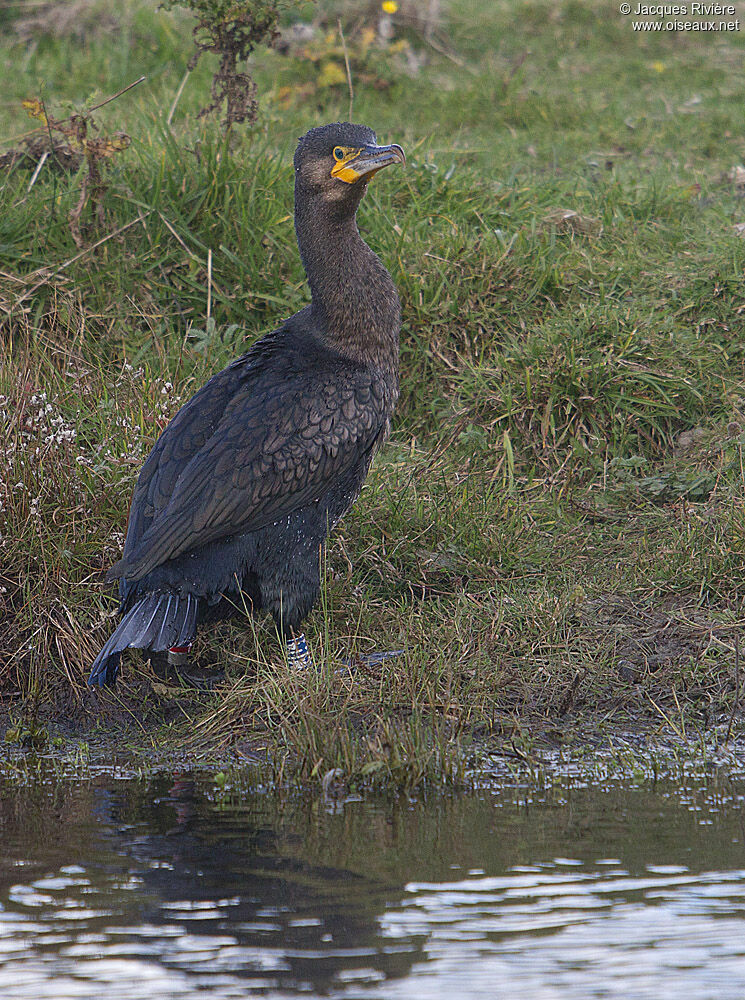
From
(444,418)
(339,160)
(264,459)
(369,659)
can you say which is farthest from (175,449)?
(444,418)

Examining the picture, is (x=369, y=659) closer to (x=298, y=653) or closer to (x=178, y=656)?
(x=298, y=653)

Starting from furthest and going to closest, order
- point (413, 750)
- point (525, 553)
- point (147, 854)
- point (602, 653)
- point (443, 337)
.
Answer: point (443, 337)
point (525, 553)
point (602, 653)
point (413, 750)
point (147, 854)

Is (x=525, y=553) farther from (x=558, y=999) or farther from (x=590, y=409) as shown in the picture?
(x=558, y=999)

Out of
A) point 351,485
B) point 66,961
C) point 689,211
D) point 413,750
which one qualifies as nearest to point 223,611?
point 351,485

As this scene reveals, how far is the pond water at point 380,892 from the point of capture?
9.07 ft

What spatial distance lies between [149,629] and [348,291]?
131 centimetres

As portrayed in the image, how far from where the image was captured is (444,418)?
5.96 meters

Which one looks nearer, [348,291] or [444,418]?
[348,291]

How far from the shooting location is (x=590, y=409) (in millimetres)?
5746

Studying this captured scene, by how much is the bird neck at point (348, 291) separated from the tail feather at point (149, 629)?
1010 millimetres

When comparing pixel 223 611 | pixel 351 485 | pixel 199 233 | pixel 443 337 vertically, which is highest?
pixel 199 233

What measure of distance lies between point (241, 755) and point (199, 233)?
2.87 metres

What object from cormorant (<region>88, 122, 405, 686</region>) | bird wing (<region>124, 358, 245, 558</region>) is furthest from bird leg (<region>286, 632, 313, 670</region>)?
bird wing (<region>124, 358, 245, 558</region>)

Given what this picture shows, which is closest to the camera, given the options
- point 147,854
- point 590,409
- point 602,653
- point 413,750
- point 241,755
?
point 147,854
